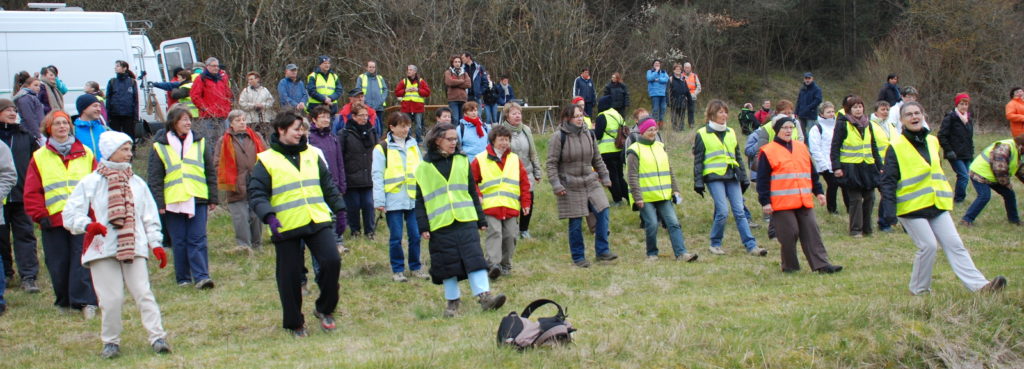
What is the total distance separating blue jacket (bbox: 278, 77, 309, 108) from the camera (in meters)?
15.2

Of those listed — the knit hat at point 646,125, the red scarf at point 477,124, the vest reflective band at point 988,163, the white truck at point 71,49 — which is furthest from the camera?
the white truck at point 71,49

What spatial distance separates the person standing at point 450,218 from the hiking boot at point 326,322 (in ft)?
3.13

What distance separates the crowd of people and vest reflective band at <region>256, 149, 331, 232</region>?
0.01 meters

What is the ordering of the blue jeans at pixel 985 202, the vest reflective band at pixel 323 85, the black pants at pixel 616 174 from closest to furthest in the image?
1. the blue jeans at pixel 985 202
2. the black pants at pixel 616 174
3. the vest reflective band at pixel 323 85

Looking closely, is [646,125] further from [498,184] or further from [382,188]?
[382,188]

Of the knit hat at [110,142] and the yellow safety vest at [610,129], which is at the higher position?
the knit hat at [110,142]

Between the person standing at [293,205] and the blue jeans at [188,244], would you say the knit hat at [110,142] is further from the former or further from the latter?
the blue jeans at [188,244]

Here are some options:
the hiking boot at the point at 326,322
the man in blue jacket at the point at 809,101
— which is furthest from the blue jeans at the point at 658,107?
the hiking boot at the point at 326,322

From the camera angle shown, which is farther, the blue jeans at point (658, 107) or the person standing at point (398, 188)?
the blue jeans at point (658, 107)

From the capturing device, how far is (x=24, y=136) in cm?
946

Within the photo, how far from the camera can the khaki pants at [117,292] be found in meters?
7.04

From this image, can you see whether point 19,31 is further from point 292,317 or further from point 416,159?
point 292,317

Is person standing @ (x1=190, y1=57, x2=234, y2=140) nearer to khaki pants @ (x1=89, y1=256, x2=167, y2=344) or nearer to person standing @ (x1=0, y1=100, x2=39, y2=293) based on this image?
person standing @ (x1=0, y1=100, x2=39, y2=293)

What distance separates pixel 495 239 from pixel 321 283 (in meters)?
2.57
